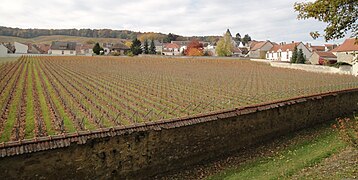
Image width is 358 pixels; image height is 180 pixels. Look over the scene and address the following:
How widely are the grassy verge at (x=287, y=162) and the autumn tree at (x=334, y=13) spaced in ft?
14.9

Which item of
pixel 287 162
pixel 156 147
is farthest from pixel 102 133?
pixel 287 162

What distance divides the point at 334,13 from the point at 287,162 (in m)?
5.74

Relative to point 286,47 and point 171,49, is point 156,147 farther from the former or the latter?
point 171,49

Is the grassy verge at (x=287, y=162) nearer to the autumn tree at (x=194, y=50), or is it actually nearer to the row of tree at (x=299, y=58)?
the row of tree at (x=299, y=58)

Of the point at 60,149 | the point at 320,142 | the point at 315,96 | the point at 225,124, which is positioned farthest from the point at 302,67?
the point at 60,149

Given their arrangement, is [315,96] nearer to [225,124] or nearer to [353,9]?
[225,124]

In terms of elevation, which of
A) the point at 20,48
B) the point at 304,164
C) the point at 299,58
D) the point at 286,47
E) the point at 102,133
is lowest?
the point at 304,164

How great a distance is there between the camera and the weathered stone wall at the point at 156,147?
7.79 metres

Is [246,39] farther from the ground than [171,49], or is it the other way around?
[246,39]

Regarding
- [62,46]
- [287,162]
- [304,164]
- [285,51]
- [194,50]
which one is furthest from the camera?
[62,46]

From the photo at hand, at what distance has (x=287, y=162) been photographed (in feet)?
34.9

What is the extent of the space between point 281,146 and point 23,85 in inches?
632

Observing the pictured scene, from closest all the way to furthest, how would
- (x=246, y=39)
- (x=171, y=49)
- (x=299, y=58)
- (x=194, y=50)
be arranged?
(x=299, y=58)
(x=194, y=50)
(x=171, y=49)
(x=246, y=39)

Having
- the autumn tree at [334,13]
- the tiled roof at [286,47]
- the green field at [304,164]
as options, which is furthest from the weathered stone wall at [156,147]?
the tiled roof at [286,47]
